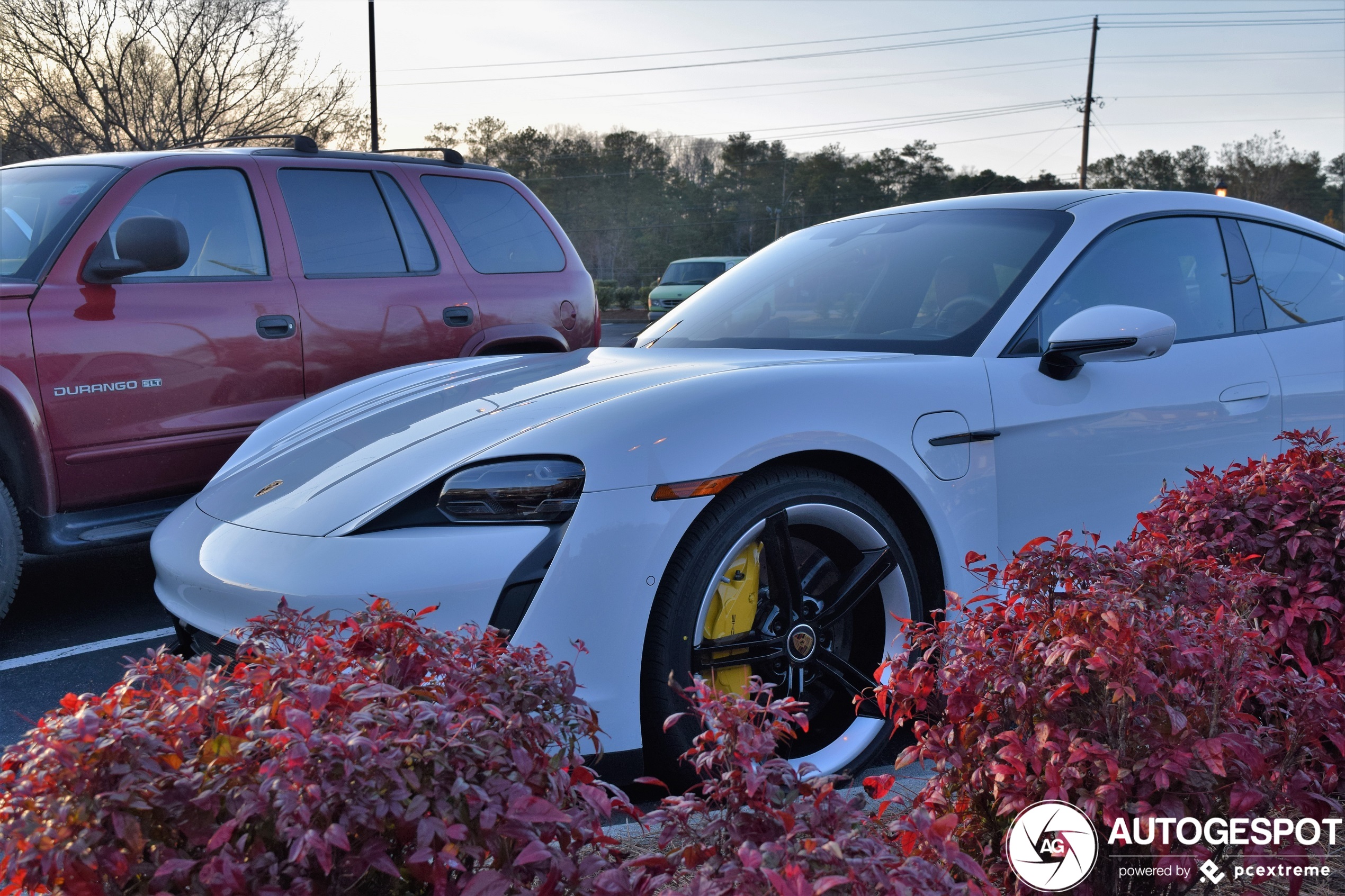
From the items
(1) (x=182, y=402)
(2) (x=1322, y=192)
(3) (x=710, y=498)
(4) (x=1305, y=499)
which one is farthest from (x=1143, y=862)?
(2) (x=1322, y=192)

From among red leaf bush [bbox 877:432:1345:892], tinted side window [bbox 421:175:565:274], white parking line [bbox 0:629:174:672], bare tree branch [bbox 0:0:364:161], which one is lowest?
white parking line [bbox 0:629:174:672]

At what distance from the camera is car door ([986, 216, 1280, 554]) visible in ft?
10.3

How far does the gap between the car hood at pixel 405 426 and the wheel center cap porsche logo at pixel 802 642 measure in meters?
0.66

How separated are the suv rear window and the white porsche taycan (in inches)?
61.7

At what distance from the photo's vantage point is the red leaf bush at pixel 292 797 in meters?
1.07

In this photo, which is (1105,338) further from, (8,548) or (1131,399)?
(8,548)

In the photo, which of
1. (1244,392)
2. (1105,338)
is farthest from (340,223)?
(1244,392)

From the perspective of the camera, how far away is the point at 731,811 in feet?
4.13

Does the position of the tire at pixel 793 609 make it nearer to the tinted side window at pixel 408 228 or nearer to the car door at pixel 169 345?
the car door at pixel 169 345

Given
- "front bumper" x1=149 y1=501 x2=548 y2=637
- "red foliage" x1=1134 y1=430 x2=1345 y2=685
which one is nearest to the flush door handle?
"red foliage" x1=1134 y1=430 x2=1345 y2=685

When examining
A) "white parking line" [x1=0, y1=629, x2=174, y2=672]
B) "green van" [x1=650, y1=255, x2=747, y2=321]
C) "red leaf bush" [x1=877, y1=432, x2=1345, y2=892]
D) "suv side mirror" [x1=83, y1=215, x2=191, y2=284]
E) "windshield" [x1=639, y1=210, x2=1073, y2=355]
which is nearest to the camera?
"red leaf bush" [x1=877, y1=432, x2=1345, y2=892]

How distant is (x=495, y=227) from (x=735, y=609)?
4.00 metres

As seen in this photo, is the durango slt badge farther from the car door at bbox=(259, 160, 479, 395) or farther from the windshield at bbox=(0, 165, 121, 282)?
the car door at bbox=(259, 160, 479, 395)

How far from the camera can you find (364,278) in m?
5.22
